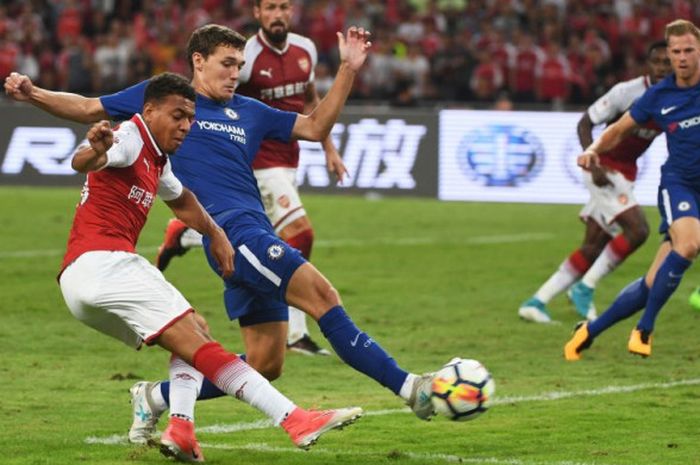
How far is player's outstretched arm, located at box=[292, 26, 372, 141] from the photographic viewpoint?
7871mm

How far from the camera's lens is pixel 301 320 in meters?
11.3

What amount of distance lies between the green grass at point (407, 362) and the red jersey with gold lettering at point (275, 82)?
4.96 feet

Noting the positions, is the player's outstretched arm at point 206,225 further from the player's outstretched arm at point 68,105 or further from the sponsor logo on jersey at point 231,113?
the player's outstretched arm at point 68,105

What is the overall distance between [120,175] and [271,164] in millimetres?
4514

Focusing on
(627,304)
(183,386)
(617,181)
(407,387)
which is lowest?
(627,304)

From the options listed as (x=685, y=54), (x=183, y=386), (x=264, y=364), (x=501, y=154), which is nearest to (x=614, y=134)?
Answer: (x=685, y=54)

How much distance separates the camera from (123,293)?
6863 millimetres

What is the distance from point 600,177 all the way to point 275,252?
6.19 metres

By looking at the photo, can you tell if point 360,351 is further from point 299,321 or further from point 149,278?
point 299,321

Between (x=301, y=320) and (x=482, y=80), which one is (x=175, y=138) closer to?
(x=301, y=320)

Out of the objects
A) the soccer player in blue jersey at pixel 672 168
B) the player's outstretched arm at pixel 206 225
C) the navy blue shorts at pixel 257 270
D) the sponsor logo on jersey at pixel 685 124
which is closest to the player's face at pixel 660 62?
the soccer player in blue jersey at pixel 672 168

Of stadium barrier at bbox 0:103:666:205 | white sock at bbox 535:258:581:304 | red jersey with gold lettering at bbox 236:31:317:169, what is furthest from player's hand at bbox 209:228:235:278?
stadium barrier at bbox 0:103:666:205

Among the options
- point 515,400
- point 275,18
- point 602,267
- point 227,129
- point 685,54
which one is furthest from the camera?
point 602,267

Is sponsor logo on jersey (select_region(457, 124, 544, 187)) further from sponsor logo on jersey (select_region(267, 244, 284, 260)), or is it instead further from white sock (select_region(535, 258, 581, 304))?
sponsor logo on jersey (select_region(267, 244, 284, 260))
